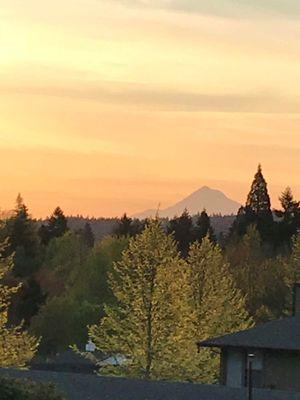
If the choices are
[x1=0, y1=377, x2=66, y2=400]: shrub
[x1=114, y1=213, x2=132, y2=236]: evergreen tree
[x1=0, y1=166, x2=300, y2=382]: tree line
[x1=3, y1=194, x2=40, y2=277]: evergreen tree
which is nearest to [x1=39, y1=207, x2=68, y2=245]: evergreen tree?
[x1=0, y1=166, x2=300, y2=382]: tree line

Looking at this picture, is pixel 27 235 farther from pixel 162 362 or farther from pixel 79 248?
pixel 162 362

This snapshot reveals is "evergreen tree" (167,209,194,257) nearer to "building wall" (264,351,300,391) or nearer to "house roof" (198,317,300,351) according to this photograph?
"house roof" (198,317,300,351)

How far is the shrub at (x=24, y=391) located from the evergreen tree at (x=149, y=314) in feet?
56.6

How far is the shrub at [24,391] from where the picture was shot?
20625 mm

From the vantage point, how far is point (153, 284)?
38.8 m

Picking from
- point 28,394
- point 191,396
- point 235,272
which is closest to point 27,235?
point 235,272

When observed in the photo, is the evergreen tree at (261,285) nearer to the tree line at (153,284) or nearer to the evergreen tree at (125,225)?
the tree line at (153,284)

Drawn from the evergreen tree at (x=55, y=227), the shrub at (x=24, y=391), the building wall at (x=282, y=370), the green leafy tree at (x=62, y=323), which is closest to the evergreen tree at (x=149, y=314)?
the building wall at (x=282, y=370)

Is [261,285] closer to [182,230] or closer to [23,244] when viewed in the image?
[23,244]

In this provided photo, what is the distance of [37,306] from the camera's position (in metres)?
82.1

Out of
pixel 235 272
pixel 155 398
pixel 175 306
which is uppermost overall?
pixel 235 272

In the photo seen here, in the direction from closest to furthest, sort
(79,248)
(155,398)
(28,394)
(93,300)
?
1. (28,394)
2. (155,398)
3. (93,300)
4. (79,248)

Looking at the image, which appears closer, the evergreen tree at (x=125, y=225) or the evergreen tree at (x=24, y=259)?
the evergreen tree at (x=24, y=259)

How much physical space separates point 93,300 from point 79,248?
27.0 meters
